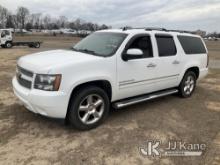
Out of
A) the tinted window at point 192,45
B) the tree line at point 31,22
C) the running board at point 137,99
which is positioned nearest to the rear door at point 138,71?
the running board at point 137,99

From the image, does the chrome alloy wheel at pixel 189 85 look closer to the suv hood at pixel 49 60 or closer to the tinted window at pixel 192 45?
the tinted window at pixel 192 45

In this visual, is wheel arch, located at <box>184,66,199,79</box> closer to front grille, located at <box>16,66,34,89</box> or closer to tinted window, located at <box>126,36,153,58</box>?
tinted window, located at <box>126,36,153,58</box>

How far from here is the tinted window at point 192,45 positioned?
21.7 ft

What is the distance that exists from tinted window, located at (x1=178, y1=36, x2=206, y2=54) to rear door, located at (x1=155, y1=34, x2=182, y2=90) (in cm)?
39

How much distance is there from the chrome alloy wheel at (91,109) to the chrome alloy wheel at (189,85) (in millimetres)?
3151

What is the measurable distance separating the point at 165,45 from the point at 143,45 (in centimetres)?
81

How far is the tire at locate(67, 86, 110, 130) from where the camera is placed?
4.35 m

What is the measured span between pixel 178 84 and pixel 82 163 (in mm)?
4027

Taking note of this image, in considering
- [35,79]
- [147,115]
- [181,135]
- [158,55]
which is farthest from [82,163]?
[158,55]

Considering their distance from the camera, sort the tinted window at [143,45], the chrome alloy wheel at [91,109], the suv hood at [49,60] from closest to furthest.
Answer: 1. the suv hood at [49,60]
2. the chrome alloy wheel at [91,109]
3. the tinted window at [143,45]

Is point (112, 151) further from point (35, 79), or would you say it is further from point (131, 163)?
point (35, 79)

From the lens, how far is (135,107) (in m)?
6.02

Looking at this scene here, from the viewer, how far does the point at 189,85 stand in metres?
7.09

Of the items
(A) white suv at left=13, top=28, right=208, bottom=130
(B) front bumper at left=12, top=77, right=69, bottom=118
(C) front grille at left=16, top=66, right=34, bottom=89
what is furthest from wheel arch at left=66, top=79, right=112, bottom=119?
(C) front grille at left=16, top=66, right=34, bottom=89
